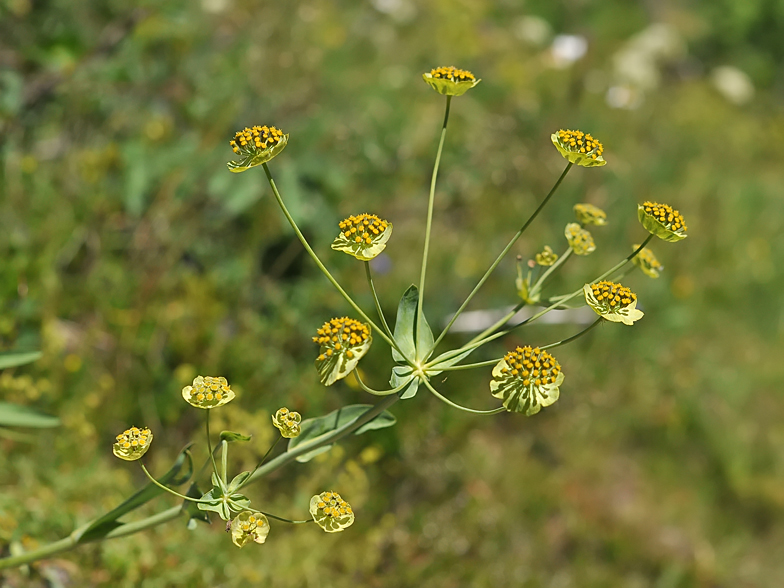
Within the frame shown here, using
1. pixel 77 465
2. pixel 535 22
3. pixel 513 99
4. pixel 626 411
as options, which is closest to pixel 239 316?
pixel 77 465

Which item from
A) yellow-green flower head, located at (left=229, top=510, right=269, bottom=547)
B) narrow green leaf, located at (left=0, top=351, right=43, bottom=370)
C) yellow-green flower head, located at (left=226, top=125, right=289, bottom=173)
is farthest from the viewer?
narrow green leaf, located at (left=0, top=351, right=43, bottom=370)

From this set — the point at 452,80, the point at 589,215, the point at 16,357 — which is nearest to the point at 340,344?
the point at 452,80

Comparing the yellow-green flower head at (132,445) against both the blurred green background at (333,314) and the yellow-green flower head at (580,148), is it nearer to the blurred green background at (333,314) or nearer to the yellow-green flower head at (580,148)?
the blurred green background at (333,314)

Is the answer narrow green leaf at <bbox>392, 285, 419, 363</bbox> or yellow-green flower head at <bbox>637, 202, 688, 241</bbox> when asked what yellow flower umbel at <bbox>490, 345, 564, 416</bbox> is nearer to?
narrow green leaf at <bbox>392, 285, 419, 363</bbox>

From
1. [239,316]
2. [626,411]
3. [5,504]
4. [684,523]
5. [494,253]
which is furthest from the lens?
[494,253]

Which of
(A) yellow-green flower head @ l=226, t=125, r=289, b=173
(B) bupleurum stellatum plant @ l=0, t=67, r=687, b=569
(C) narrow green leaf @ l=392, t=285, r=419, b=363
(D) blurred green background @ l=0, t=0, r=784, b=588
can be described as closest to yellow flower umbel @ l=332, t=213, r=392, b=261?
(B) bupleurum stellatum plant @ l=0, t=67, r=687, b=569

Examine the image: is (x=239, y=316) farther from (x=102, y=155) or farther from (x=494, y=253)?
(x=494, y=253)
